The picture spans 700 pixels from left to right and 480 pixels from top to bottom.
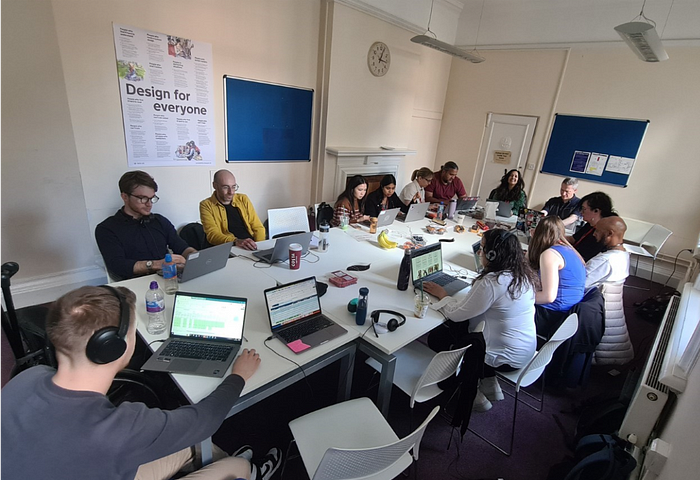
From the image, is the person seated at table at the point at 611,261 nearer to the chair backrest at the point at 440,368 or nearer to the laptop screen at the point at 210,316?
the chair backrest at the point at 440,368

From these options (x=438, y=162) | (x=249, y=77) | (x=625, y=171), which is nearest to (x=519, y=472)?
(x=249, y=77)

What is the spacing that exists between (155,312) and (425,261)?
167 cm

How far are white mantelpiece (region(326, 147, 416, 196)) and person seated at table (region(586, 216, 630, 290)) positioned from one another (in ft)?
10.4

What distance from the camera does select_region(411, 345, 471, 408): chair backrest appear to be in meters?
1.62

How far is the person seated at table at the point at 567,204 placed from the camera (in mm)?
4157

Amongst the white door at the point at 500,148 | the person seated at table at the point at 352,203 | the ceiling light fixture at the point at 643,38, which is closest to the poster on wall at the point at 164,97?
the person seated at table at the point at 352,203

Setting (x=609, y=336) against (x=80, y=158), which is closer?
(x=609, y=336)

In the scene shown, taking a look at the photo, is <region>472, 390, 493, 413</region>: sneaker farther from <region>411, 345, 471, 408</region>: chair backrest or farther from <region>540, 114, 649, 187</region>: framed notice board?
<region>540, 114, 649, 187</region>: framed notice board

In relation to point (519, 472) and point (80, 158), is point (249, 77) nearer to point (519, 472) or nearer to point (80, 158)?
point (80, 158)

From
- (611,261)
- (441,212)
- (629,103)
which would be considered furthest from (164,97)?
(629,103)

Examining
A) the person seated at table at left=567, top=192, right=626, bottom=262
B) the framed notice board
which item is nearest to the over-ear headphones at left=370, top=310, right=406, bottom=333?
the person seated at table at left=567, top=192, right=626, bottom=262

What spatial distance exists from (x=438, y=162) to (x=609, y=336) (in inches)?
183

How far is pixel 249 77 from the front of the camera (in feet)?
12.8

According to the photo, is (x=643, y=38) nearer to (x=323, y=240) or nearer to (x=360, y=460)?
(x=323, y=240)
